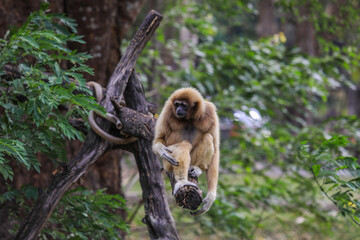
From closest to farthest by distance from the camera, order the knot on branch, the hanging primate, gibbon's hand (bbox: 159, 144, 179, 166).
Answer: the knot on branch < gibbon's hand (bbox: 159, 144, 179, 166) < the hanging primate

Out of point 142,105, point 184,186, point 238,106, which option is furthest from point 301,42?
point 184,186

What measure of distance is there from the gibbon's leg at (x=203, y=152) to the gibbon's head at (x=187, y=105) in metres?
0.23

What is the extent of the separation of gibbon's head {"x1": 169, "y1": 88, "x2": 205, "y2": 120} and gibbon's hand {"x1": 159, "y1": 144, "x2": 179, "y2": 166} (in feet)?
1.09

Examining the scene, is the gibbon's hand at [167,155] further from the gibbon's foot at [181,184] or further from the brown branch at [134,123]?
the brown branch at [134,123]

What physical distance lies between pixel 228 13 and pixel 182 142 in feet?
17.0

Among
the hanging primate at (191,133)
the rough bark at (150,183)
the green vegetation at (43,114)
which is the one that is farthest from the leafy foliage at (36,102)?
the hanging primate at (191,133)

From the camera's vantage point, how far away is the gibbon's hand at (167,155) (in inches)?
123

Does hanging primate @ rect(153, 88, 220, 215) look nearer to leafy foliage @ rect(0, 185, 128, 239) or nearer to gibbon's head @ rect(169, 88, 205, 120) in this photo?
gibbon's head @ rect(169, 88, 205, 120)

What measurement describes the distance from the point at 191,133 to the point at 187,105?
0.30 m

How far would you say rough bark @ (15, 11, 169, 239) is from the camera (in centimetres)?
333

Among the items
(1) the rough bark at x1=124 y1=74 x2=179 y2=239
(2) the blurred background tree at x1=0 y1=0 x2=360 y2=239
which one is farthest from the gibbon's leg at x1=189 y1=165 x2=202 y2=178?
(2) the blurred background tree at x1=0 y1=0 x2=360 y2=239

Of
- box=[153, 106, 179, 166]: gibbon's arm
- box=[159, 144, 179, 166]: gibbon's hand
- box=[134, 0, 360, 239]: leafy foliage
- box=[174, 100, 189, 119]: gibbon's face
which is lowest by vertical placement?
box=[134, 0, 360, 239]: leafy foliage

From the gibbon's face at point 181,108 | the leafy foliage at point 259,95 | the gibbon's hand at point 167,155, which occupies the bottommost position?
the leafy foliage at point 259,95

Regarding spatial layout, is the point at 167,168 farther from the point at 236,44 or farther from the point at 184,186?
the point at 236,44
